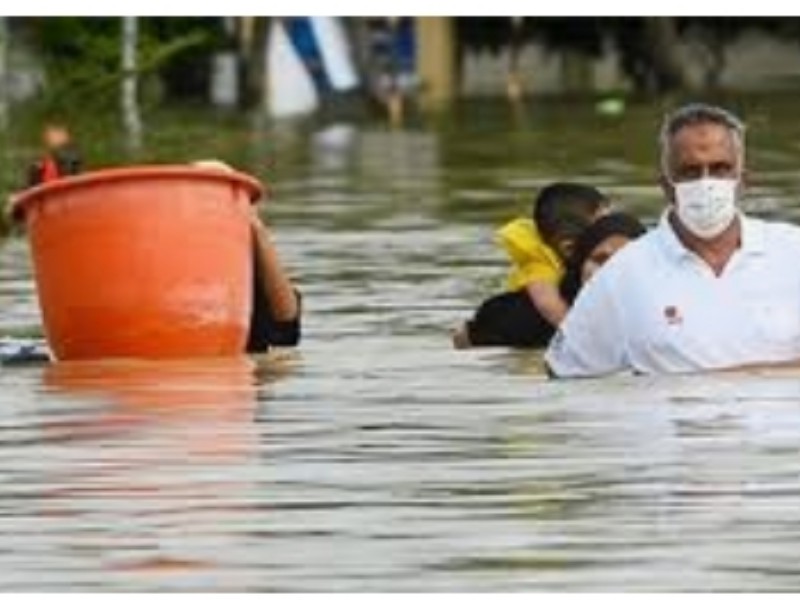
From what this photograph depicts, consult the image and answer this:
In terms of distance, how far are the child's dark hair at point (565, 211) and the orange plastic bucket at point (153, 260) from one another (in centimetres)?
100

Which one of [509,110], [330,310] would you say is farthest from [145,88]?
[330,310]

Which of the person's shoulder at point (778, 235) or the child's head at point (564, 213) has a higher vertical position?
the person's shoulder at point (778, 235)

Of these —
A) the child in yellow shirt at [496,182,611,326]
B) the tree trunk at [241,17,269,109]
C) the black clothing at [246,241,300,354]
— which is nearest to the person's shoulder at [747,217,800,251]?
the child in yellow shirt at [496,182,611,326]

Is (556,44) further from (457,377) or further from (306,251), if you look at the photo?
(457,377)

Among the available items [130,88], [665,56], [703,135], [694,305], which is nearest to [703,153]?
[703,135]

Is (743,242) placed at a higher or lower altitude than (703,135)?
lower

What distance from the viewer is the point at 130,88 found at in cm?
3634

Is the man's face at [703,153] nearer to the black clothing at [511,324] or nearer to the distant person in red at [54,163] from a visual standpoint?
the black clothing at [511,324]

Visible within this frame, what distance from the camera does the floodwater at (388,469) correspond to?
9398mm

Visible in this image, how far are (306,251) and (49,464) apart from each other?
1134 centimetres

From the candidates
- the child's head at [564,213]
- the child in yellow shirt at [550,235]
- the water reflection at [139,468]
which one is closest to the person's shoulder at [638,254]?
the water reflection at [139,468]

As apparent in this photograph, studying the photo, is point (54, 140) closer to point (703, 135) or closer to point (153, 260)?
point (153, 260)

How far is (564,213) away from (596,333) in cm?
310

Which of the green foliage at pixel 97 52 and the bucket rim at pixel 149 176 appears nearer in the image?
the bucket rim at pixel 149 176
